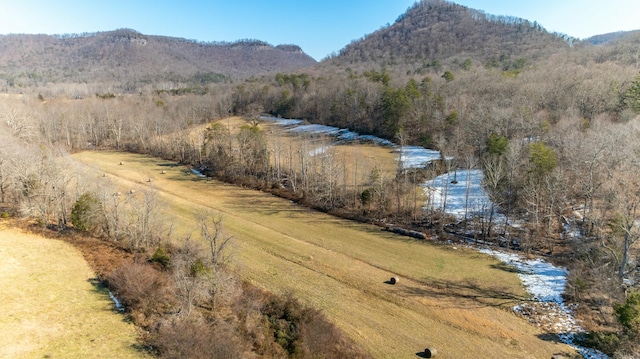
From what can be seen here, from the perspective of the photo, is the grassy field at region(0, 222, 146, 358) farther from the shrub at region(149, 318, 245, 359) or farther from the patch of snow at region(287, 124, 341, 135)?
the patch of snow at region(287, 124, 341, 135)

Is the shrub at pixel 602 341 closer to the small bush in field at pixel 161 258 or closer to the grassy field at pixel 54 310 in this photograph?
the grassy field at pixel 54 310

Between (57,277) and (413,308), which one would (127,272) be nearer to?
(57,277)

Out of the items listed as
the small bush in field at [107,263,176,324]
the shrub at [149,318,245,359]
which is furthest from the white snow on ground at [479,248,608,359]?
the small bush in field at [107,263,176,324]

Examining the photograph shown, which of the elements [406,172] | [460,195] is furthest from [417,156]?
[460,195]

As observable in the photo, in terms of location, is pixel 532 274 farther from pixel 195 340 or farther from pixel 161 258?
pixel 161 258

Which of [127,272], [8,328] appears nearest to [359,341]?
[127,272]

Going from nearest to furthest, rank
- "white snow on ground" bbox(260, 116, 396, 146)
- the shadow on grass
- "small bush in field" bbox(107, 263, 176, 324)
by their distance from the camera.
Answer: "small bush in field" bbox(107, 263, 176, 324) → the shadow on grass → "white snow on ground" bbox(260, 116, 396, 146)
